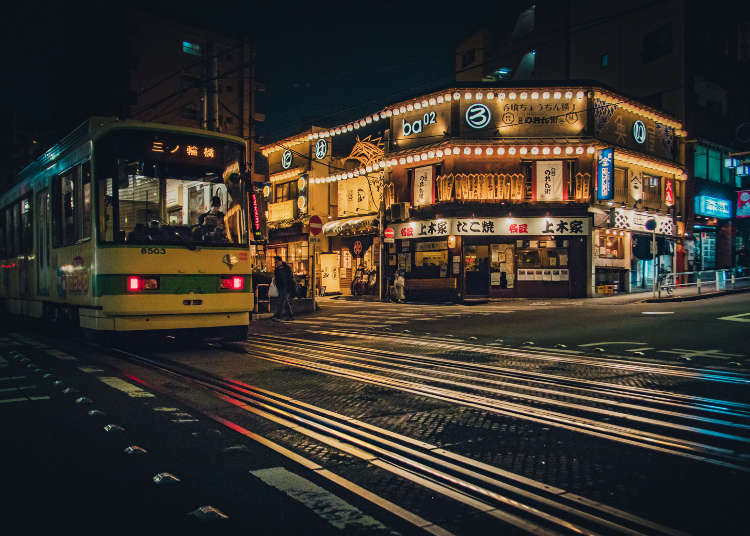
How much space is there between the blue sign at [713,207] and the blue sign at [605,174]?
35.3ft

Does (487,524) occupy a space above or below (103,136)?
below

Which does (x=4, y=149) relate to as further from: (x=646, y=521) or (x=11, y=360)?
(x=646, y=521)

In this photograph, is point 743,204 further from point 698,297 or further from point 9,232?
point 9,232

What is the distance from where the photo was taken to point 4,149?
1476 inches

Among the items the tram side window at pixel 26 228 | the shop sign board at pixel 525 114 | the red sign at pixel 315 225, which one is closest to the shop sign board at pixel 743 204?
the shop sign board at pixel 525 114

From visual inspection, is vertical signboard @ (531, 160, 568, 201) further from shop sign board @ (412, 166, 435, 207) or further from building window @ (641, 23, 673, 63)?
building window @ (641, 23, 673, 63)

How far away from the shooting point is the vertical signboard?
2653 cm

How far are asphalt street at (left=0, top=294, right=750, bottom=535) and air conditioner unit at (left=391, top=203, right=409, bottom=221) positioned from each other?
1918 centimetres

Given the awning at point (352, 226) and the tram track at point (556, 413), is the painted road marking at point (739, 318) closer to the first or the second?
the tram track at point (556, 413)

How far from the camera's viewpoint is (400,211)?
93.5ft

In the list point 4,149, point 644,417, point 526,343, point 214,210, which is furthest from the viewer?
point 4,149

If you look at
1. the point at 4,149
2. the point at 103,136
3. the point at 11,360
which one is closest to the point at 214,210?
the point at 103,136

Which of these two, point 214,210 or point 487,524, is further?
point 214,210

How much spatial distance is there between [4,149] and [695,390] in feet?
144
